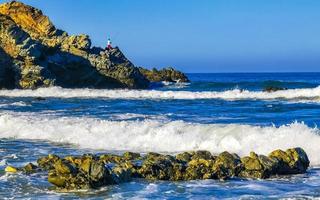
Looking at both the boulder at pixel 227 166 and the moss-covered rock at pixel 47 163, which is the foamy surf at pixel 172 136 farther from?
the moss-covered rock at pixel 47 163

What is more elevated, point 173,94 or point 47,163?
point 173,94


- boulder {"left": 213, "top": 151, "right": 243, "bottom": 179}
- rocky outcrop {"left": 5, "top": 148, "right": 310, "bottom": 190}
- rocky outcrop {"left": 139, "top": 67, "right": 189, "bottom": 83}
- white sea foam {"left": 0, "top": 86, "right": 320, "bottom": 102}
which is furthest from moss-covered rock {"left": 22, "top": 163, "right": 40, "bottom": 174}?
rocky outcrop {"left": 139, "top": 67, "right": 189, "bottom": 83}

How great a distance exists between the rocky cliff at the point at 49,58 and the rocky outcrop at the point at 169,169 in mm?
43853

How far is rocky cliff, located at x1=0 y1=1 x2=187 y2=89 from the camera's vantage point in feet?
180

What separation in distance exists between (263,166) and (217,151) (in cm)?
377

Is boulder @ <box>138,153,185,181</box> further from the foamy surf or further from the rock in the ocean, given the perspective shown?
the foamy surf

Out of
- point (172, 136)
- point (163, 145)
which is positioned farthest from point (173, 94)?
point (163, 145)

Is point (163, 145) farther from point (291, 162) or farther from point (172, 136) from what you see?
point (291, 162)

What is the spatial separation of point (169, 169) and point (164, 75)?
68.5 meters

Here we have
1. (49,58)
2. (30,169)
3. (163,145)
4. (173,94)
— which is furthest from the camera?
(49,58)

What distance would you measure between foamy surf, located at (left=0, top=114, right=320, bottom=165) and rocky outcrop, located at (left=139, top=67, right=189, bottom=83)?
188ft

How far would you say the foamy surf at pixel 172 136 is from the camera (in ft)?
46.9

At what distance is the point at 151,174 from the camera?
1083 centimetres

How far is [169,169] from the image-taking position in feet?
35.7
